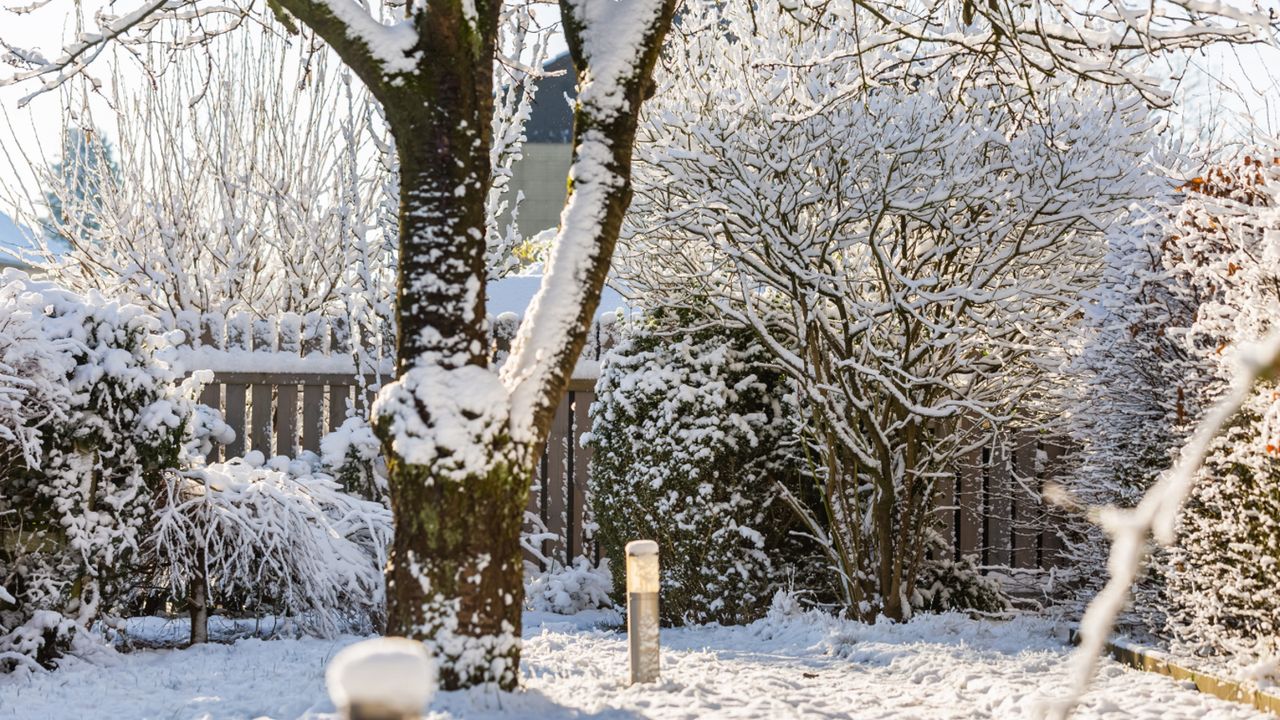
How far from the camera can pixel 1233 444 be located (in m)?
4.68

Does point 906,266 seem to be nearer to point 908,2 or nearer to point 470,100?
point 908,2

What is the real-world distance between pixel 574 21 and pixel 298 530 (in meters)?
3.33

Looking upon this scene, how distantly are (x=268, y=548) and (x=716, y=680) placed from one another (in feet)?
9.06

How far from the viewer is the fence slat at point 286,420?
844cm

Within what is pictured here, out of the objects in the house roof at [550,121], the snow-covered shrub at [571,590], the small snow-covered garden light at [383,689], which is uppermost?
the house roof at [550,121]

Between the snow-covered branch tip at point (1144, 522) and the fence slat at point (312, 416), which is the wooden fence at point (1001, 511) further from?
the snow-covered branch tip at point (1144, 522)

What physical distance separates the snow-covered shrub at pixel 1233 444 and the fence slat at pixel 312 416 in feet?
19.1

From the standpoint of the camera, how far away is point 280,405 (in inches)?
333

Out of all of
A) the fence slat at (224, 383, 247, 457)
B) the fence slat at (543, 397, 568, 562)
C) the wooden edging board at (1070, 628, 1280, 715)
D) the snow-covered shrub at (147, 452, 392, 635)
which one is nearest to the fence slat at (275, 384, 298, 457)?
the fence slat at (224, 383, 247, 457)

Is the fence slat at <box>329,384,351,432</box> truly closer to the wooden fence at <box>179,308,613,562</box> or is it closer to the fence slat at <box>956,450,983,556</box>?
the wooden fence at <box>179,308,613,562</box>

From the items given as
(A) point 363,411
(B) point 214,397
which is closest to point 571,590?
(A) point 363,411

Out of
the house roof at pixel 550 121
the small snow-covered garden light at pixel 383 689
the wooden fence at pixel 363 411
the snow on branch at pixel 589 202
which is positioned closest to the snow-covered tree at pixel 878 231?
the wooden fence at pixel 363 411

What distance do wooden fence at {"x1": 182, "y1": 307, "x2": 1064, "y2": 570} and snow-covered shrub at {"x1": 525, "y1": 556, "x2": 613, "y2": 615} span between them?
1.10 feet

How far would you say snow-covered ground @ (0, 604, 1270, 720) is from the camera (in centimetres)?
425
